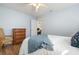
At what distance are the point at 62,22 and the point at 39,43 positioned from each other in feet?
0.77

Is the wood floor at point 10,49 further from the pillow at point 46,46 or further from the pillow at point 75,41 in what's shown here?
the pillow at point 75,41

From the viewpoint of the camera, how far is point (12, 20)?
0.91 metres

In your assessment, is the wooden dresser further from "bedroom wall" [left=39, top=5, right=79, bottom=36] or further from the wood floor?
"bedroom wall" [left=39, top=5, right=79, bottom=36]

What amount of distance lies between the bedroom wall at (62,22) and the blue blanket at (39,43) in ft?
0.18

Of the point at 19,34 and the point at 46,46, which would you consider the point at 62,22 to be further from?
the point at 19,34

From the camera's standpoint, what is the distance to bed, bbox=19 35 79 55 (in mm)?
887

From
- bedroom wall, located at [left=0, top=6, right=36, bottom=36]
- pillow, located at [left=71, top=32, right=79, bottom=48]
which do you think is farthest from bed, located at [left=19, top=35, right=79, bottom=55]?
bedroom wall, located at [left=0, top=6, right=36, bottom=36]

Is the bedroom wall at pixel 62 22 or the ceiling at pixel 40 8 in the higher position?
the ceiling at pixel 40 8

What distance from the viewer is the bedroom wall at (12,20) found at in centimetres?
90

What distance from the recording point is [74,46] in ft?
3.01

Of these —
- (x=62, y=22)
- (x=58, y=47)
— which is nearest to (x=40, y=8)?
(x=62, y=22)

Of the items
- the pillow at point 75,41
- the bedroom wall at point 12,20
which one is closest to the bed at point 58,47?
the pillow at point 75,41

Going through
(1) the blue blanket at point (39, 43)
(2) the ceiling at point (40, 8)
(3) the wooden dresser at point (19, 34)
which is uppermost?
(2) the ceiling at point (40, 8)
